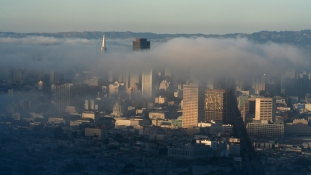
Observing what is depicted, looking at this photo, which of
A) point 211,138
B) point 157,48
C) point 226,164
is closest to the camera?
point 226,164

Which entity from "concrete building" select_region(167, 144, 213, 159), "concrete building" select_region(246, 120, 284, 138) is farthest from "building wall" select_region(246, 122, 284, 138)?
"concrete building" select_region(167, 144, 213, 159)

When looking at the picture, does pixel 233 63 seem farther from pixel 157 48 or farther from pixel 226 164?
pixel 226 164

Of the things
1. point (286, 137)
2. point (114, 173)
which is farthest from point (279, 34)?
point (114, 173)

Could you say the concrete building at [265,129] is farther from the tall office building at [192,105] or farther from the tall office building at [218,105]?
the tall office building at [192,105]

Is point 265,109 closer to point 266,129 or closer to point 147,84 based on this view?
point 266,129

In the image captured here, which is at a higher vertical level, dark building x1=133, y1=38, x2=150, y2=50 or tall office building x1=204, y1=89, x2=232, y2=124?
dark building x1=133, y1=38, x2=150, y2=50

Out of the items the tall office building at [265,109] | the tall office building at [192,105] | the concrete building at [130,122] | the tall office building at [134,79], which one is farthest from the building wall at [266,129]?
the tall office building at [134,79]

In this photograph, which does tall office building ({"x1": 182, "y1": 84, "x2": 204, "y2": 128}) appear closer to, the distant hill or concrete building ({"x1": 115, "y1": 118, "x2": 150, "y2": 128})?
concrete building ({"x1": 115, "y1": 118, "x2": 150, "y2": 128})
